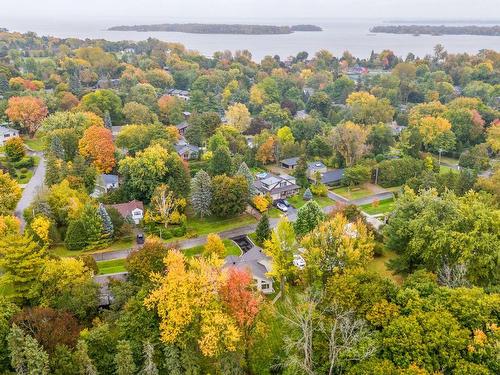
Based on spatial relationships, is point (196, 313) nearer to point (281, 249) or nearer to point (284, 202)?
point (281, 249)

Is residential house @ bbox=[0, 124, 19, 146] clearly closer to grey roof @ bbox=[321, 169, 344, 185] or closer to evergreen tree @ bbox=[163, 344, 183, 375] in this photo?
grey roof @ bbox=[321, 169, 344, 185]

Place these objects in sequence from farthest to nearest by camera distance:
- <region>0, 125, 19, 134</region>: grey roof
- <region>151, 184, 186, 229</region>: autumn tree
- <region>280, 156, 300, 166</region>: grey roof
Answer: <region>0, 125, 19, 134</region>: grey roof < <region>280, 156, 300, 166</region>: grey roof < <region>151, 184, 186, 229</region>: autumn tree

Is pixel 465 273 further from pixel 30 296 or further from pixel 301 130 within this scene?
pixel 301 130

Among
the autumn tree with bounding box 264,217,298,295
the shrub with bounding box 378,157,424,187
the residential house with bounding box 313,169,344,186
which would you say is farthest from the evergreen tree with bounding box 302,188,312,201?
the autumn tree with bounding box 264,217,298,295

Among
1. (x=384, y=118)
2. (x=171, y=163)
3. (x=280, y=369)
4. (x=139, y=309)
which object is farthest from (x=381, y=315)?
(x=384, y=118)

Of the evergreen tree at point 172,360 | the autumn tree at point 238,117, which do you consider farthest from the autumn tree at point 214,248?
the autumn tree at point 238,117

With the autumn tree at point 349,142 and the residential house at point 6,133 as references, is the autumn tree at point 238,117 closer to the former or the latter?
the autumn tree at point 349,142
